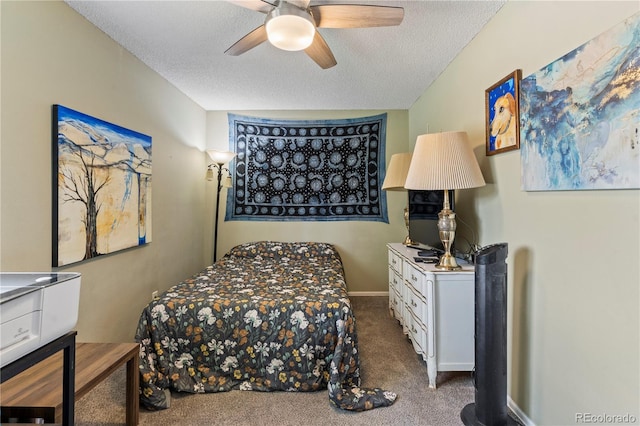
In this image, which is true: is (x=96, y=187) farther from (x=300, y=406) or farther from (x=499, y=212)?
(x=499, y=212)

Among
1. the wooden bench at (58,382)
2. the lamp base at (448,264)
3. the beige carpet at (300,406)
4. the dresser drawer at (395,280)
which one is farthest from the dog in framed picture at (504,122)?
the wooden bench at (58,382)

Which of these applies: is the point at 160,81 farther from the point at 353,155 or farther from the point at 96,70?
the point at 353,155

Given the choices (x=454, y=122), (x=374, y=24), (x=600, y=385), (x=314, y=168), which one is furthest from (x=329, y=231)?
(x=600, y=385)

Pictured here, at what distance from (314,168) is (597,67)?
297cm

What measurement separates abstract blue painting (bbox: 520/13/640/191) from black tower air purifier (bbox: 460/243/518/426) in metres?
0.46

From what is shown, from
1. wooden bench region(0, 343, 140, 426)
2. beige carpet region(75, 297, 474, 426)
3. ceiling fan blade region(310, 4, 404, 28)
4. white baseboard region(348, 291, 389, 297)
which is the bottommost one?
beige carpet region(75, 297, 474, 426)

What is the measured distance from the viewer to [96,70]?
82.0 inches

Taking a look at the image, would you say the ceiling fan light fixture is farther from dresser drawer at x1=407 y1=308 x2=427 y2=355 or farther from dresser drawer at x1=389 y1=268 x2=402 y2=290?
dresser drawer at x1=389 y1=268 x2=402 y2=290

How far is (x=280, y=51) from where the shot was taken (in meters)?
2.39

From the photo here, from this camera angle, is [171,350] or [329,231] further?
[329,231]

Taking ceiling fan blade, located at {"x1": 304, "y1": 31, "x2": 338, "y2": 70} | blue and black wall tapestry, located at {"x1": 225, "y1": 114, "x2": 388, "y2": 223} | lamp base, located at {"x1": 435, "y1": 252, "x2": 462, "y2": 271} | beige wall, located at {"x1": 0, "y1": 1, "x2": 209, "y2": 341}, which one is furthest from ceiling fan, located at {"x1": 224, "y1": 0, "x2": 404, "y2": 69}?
blue and black wall tapestry, located at {"x1": 225, "y1": 114, "x2": 388, "y2": 223}

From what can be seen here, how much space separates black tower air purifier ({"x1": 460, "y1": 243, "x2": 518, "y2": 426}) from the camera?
1.52 metres

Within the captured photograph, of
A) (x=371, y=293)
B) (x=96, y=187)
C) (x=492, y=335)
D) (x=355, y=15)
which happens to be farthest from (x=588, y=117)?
(x=371, y=293)

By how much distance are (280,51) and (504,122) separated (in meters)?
1.74
